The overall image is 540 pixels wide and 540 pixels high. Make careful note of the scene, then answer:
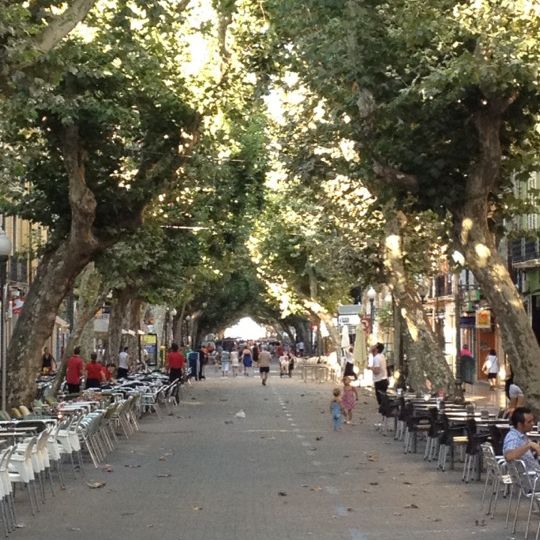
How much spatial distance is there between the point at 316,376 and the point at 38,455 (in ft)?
154

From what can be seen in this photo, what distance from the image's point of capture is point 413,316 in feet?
113

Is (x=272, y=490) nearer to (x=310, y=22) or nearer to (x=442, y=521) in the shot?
(x=442, y=521)

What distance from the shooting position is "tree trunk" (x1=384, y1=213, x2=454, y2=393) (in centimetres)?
3353

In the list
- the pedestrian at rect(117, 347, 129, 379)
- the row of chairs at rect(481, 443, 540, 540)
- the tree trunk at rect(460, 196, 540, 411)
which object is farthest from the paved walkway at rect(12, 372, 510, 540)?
the pedestrian at rect(117, 347, 129, 379)

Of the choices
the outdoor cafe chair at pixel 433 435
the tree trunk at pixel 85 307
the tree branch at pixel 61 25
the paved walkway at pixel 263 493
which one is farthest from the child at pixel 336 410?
the tree branch at pixel 61 25

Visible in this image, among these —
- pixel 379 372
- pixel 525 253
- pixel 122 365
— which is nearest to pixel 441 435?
pixel 379 372

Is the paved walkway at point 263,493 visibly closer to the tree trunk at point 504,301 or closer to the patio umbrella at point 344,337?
the tree trunk at point 504,301

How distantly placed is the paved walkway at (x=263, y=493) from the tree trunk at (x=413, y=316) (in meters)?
5.59

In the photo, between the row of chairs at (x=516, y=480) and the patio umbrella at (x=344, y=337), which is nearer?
the row of chairs at (x=516, y=480)

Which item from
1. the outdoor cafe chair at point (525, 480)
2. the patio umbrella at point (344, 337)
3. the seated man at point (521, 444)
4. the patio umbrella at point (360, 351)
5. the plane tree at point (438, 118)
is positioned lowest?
the outdoor cafe chair at point (525, 480)

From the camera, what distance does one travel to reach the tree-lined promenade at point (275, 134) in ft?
58.0

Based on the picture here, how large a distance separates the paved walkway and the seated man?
737mm

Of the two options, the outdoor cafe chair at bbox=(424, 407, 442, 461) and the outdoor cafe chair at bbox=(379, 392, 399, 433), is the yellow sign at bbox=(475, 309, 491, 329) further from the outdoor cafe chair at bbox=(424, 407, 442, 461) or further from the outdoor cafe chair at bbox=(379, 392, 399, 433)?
the outdoor cafe chair at bbox=(424, 407, 442, 461)

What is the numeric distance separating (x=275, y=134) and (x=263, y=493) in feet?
54.5
